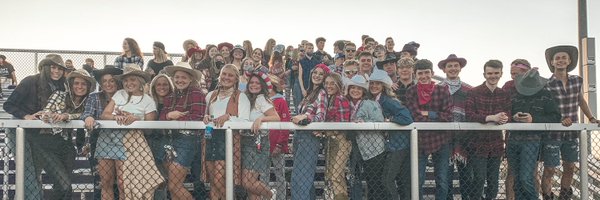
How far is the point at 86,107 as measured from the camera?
5723 millimetres

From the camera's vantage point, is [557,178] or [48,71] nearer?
[48,71]

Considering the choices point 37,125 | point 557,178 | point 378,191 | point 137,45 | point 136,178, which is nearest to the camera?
point 37,125

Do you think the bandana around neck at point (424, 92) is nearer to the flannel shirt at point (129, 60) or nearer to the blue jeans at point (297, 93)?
the blue jeans at point (297, 93)

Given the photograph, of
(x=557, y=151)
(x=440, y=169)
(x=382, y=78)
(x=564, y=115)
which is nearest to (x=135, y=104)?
(x=382, y=78)

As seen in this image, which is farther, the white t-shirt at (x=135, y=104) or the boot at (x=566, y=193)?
the boot at (x=566, y=193)

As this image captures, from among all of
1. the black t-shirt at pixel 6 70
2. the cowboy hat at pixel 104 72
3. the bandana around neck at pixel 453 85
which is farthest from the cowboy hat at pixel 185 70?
the black t-shirt at pixel 6 70

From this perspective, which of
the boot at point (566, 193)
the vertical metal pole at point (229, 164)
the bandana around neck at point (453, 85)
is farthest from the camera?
the bandana around neck at point (453, 85)

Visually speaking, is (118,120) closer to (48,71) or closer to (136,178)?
(136,178)

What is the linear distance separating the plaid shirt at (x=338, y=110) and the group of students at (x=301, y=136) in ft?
0.04

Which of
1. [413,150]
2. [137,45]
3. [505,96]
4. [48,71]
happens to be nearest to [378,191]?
[413,150]

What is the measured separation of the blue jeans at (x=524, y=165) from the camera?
584 centimetres

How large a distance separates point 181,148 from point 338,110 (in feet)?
5.19

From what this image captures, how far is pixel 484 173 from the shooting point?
599 centimetres

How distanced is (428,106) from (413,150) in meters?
0.62
